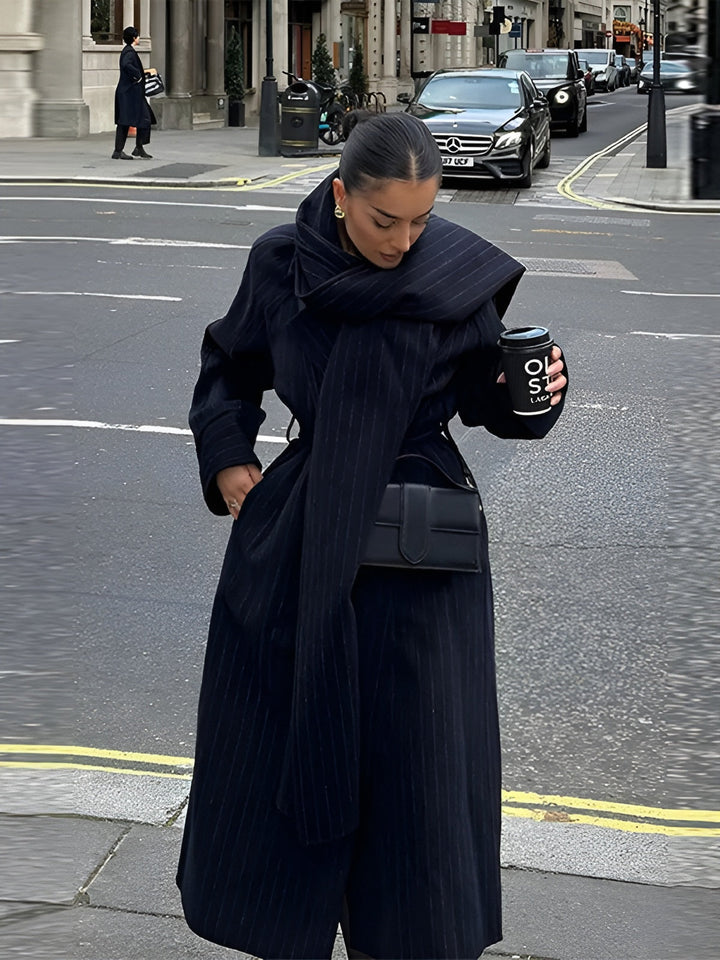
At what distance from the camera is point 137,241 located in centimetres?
1597

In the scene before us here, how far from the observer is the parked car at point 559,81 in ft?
112

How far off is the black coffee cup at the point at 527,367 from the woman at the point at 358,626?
38mm

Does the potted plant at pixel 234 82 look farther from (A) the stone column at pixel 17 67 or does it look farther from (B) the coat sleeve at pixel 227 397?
(B) the coat sleeve at pixel 227 397

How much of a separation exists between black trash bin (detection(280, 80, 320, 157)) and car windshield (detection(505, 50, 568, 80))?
27.7ft

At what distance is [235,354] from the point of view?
10.5 feet

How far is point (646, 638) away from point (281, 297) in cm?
289

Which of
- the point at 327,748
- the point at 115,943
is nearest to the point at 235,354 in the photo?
the point at 327,748

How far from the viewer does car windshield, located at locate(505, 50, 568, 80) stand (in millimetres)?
34781

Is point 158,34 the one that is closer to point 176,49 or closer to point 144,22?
point 176,49

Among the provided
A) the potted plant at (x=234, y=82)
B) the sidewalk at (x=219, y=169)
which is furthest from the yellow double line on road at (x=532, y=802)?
the potted plant at (x=234, y=82)

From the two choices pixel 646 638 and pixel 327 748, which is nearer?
pixel 327 748

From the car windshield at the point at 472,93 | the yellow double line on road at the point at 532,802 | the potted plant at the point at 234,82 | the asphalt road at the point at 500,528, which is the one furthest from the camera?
the potted plant at the point at 234,82

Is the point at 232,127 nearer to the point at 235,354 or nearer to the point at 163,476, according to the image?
the point at 163,476

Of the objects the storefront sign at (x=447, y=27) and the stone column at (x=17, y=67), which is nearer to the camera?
the stone column at (x=17, y=67)
